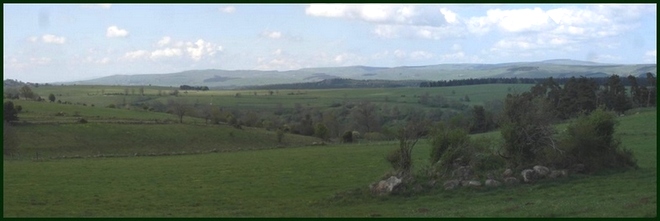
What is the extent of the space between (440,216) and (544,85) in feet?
362

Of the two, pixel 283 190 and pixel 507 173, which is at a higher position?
pixel 507 173

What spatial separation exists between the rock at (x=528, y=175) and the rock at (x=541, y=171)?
0.26 metres

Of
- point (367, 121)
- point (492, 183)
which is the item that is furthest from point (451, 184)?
point (367, 121)

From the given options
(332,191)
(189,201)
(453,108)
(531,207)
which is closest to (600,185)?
(531,207)

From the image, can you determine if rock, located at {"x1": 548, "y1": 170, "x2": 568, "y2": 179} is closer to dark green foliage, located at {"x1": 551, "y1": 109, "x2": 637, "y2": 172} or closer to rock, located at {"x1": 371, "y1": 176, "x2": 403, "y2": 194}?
A: dark green foliage, located at {"x1": 551, "y1": 109, "x2": 637, "y2": 172}

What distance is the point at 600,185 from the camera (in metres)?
30.1

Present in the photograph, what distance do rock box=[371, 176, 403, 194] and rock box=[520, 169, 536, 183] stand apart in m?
6.45

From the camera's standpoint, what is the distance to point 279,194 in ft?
111

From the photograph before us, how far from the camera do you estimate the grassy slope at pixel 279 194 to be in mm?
24672

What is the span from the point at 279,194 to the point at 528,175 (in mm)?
12924

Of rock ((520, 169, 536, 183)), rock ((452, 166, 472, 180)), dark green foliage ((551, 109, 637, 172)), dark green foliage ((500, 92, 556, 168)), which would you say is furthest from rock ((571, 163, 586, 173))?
rock ((452, 166, 472, 180))

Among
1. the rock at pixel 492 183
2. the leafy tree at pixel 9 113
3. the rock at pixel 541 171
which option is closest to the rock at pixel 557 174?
the rock at pixel 541 171

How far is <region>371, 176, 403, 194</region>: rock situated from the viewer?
30.9 metres

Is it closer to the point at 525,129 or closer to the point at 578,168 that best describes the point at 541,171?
the point at 578,168
